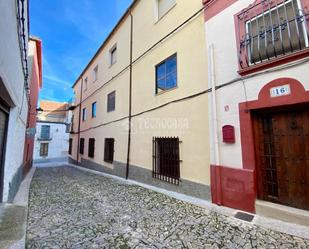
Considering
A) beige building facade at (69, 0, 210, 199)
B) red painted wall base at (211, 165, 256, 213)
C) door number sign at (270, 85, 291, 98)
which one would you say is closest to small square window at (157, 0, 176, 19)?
beige building facade at (69, 0, 210, 199)

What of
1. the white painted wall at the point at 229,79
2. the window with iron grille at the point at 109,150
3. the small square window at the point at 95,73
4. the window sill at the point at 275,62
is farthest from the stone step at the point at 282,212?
the small square window at the point at 95,73

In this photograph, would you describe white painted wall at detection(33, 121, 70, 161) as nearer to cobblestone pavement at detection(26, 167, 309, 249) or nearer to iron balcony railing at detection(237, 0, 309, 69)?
cobblestone pavement at detection(26, 167, 309, 249)

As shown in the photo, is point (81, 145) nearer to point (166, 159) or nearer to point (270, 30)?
point (166, 159)

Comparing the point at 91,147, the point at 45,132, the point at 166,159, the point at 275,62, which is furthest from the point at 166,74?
the point at 45,132

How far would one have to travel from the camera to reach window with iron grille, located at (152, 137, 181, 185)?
5414 millimetres

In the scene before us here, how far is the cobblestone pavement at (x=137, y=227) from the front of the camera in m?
2.58

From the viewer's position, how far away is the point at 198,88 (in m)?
4.89

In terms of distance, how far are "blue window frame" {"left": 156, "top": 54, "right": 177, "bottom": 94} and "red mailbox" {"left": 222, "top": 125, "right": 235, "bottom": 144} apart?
2.42 m

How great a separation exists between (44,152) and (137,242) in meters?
25.9

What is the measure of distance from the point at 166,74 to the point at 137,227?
15.7 ft

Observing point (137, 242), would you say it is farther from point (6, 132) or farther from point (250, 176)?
point (6, 132)

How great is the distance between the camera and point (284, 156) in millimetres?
3385

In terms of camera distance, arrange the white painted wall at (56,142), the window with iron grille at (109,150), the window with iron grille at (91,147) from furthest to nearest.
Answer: the white painted wall at (56,142) → the window with iron grille at (91,147) → the window with iron grille at (109,150)

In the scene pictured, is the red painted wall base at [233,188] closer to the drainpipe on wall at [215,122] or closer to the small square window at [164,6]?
the drainpipe on wall at [215,122]
